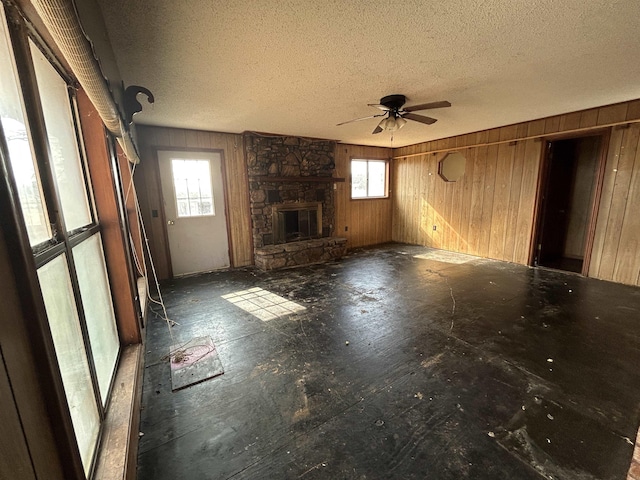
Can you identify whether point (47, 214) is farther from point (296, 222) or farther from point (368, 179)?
point (368, 179)

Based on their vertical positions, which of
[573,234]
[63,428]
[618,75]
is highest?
[618,75]

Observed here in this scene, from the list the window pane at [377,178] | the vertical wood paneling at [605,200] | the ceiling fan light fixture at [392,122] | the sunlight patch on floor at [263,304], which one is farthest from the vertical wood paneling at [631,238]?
the sunlight patch on floor at [263,304]

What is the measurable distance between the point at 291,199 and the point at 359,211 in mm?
1989

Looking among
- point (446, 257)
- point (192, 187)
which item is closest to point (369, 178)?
point (446, 257)

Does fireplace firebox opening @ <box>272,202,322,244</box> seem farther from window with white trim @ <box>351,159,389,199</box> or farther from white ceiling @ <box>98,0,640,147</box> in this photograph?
white ceiling @ <box>98,0,640,147</box>

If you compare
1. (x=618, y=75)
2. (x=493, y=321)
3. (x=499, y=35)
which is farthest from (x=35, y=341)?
(x=618, y=75)

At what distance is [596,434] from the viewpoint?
156 centimetres

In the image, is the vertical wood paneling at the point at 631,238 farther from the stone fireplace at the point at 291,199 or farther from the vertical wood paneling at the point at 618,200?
the stone fireplace at the point at 291,199

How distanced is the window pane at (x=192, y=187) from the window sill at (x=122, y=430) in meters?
3.10

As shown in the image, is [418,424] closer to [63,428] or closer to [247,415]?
[247,415]

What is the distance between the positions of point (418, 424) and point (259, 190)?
4365 millimetres

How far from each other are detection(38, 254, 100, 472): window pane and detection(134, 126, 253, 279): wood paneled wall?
354cm

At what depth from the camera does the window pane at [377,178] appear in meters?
6.94

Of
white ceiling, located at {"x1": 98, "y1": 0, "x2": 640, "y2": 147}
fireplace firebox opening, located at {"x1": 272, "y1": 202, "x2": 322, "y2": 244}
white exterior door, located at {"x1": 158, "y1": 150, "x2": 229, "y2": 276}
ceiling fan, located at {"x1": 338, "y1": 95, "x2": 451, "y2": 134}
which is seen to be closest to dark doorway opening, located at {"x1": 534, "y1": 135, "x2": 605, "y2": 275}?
white ceiling, located at {"x1": 98, "y1": 0, "x2": 640, "y2": 147}
